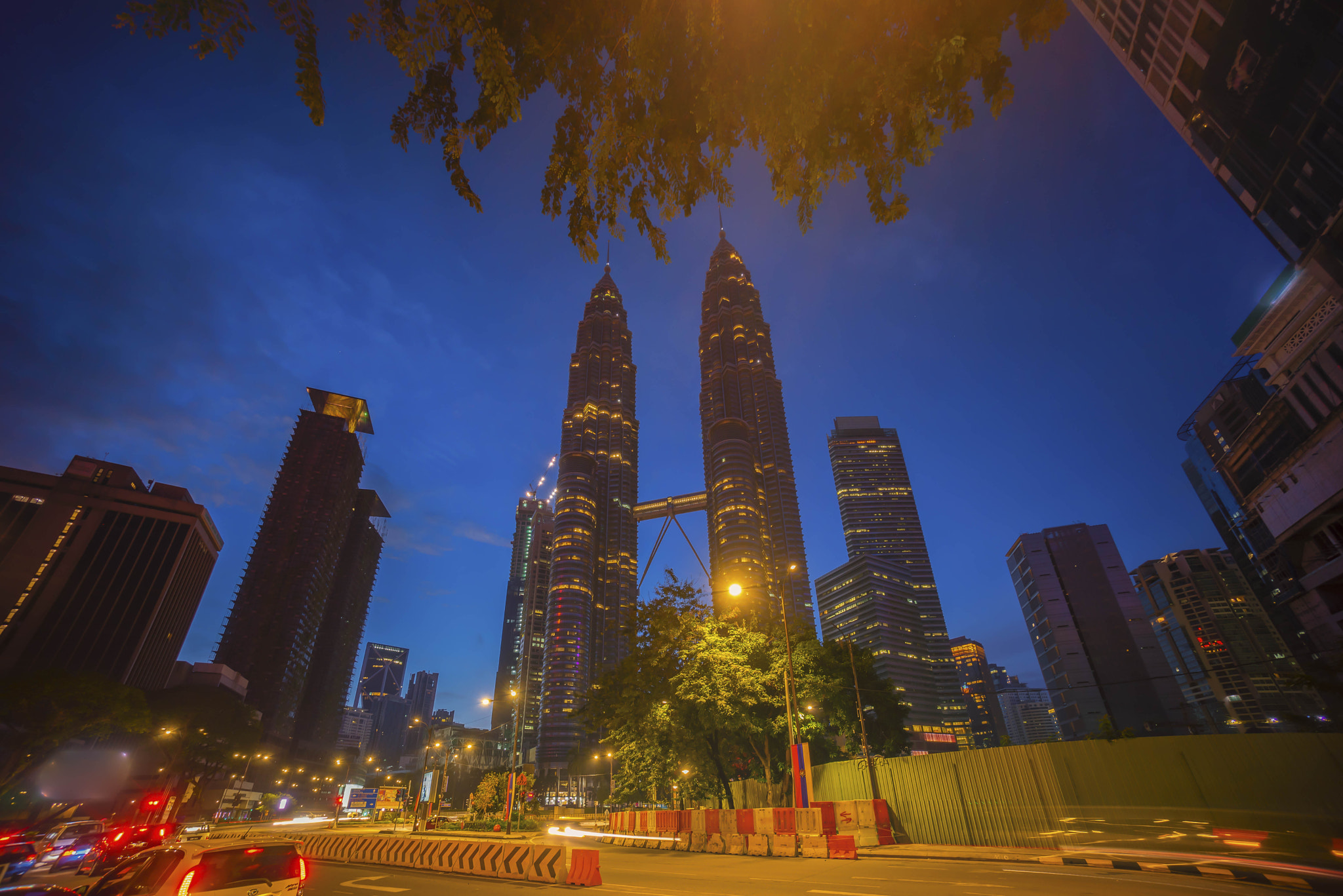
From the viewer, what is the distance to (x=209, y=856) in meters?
7.38

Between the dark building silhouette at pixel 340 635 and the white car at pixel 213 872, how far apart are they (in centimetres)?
18087

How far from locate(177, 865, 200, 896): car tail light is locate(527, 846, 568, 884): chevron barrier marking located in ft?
29.6

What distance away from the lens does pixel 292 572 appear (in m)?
130

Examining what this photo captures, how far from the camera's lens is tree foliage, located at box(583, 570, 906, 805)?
89.1ft

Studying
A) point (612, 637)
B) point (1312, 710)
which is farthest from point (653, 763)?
point (612, 637)

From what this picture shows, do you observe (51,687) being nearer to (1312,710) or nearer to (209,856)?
(209,856)

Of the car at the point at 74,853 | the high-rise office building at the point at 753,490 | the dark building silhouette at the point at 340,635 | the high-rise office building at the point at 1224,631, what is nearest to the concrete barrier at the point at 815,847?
the car at the point at 74,853

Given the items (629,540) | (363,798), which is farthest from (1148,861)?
(629,540)

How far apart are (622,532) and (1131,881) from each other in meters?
189

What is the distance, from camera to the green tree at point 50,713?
4369cm

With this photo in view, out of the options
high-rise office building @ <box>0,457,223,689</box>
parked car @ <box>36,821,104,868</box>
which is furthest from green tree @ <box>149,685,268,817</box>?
parked car @ <box>36,821,104,868</box>

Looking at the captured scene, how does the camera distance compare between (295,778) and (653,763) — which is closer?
(653,763)

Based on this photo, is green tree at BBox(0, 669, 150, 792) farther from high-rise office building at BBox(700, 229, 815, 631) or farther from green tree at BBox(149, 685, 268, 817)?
high-rise office building at BBox(700, 229, 815, 631)

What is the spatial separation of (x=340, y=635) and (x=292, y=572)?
158 feet
